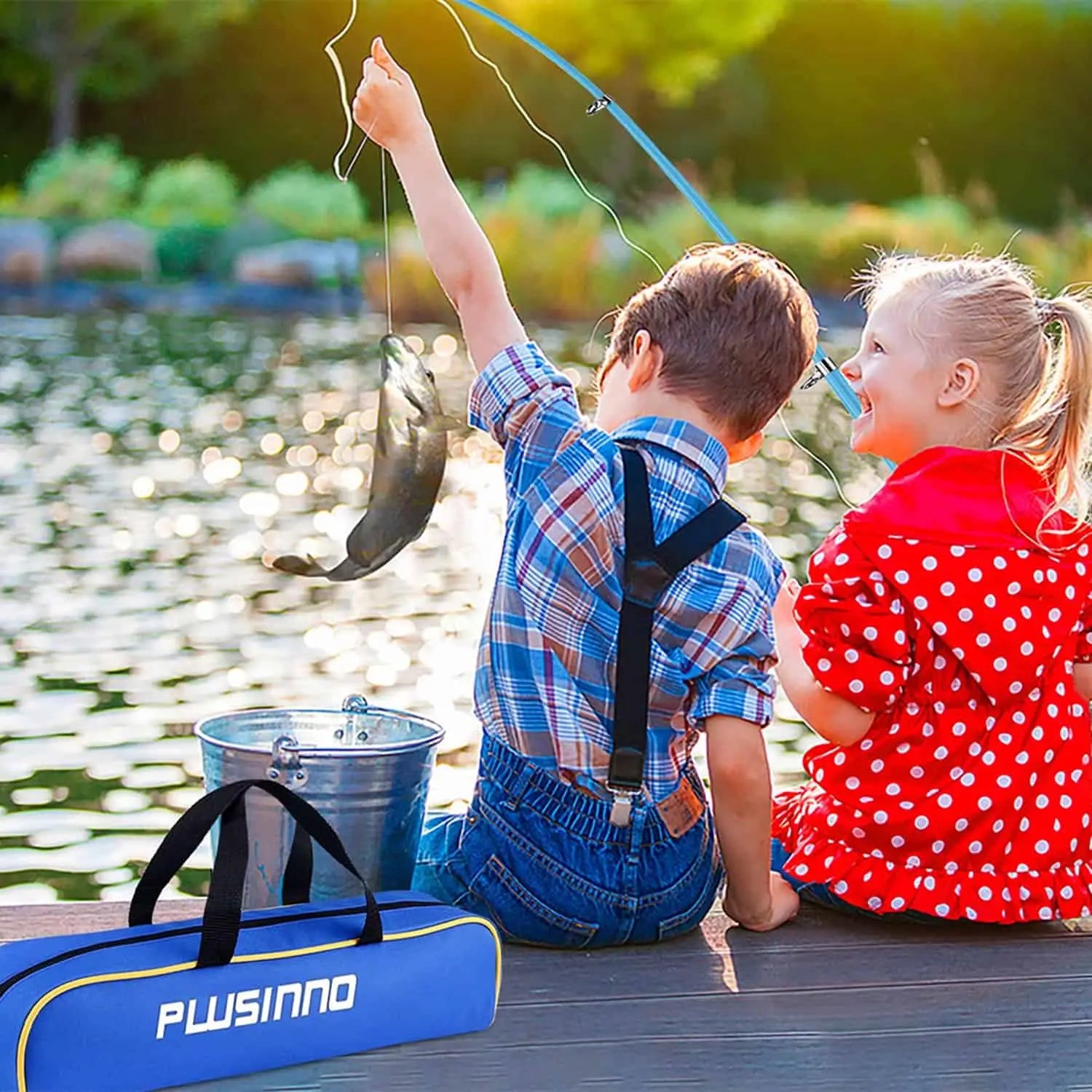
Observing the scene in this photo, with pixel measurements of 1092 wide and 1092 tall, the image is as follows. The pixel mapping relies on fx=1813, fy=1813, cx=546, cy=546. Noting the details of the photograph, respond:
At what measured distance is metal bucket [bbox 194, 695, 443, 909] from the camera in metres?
2.35

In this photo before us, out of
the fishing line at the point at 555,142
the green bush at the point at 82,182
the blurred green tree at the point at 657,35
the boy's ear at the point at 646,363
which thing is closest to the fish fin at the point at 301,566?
the boy's ear at the point at 646,363

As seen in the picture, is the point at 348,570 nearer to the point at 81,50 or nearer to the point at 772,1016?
the point at 772,1016

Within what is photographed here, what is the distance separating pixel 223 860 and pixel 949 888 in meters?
1.06

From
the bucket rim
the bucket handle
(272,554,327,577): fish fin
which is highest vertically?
(272,554,327,577): fish fin

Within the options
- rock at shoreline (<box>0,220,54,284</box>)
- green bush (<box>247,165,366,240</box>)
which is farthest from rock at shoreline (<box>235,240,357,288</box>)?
rock at shoreline (<box>0,220,54,284</box>)

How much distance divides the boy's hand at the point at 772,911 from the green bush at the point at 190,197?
20.8 metres

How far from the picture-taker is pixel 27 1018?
6.13 feet

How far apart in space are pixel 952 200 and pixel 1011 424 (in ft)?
83.9

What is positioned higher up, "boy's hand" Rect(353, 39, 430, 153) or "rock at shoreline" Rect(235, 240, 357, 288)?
"rock at shoreline" Rect(235, 240, 357, 288)

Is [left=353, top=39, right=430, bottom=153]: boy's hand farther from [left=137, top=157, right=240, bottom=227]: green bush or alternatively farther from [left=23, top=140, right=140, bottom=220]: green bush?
[left=137, top=157, right=240, bottom=227]: green bush

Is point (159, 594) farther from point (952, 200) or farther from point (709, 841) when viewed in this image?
point (952, 200)

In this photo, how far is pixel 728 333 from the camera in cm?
241

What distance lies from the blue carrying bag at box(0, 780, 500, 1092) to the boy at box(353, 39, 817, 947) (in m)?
0.24

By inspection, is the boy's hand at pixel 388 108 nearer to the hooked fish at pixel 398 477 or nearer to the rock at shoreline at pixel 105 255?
the hooked fish at pixel 398 477
